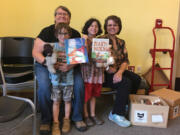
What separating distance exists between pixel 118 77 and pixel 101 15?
0.97 metres

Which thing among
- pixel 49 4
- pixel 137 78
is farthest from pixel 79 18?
pixel 137 78

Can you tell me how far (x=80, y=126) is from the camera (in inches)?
65.1

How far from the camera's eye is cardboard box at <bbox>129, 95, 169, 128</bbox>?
1.69m

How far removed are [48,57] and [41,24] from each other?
950mm

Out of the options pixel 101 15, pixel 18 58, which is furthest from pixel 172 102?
pixel 18 58

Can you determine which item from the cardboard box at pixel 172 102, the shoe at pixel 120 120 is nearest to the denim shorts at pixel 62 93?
the shoe at pixel 120 120

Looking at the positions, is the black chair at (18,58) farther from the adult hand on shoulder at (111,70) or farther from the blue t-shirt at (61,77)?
the adult hand on shoulder at (111,70)

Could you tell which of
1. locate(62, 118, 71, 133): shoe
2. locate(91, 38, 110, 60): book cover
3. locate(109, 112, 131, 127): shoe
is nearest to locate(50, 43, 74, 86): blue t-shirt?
locate(91, 38, 110, 60): book cover

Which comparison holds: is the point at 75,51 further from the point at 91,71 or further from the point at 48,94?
the point at 48,94

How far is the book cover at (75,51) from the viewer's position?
1.50 metres

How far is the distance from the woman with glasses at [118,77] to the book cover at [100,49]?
0.73 feet

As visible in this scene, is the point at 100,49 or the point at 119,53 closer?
the point at 100,49

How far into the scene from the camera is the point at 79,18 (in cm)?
233

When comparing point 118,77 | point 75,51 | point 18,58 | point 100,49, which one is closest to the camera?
point 75,51
